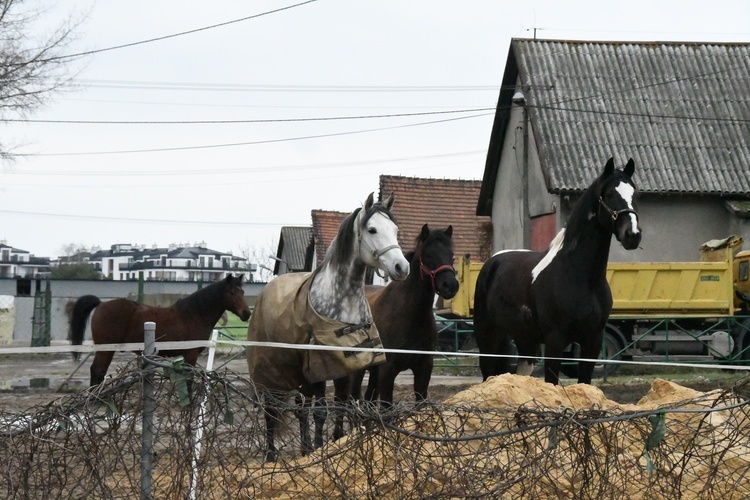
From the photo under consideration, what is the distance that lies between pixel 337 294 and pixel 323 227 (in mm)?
39725

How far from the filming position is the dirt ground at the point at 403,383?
1291cm

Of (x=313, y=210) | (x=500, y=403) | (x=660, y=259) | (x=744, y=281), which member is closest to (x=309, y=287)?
(x=500, y=403)

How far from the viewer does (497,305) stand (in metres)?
9.88

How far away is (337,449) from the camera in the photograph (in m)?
4.53

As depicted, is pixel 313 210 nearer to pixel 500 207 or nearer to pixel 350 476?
pixel 500 207

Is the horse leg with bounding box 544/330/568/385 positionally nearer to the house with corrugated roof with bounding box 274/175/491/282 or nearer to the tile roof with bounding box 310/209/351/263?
the house with corrugated roof with bounding box 274/175/491/282

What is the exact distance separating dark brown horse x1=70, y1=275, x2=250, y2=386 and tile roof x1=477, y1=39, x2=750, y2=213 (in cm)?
1109

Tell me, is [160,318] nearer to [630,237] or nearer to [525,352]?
[525,352]

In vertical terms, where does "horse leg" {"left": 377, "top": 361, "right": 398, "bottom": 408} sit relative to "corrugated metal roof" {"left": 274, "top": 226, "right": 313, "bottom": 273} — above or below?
below

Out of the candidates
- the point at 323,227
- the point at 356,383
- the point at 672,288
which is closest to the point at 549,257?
the point at 356,383

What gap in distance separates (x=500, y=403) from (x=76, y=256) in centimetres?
13269

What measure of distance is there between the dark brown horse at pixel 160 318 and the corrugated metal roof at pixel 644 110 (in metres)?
11.1

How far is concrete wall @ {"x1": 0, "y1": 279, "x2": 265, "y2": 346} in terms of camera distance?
30438mm

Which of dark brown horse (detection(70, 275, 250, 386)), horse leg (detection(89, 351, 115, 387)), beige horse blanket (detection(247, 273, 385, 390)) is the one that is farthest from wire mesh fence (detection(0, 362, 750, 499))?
horse leg (detection(89, 351, 115, 387))
